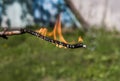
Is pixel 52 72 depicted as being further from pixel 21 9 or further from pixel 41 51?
pixel 21 9

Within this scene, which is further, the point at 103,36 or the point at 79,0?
the point at 79,0

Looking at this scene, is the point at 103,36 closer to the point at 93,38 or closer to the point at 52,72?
the point at 93,38

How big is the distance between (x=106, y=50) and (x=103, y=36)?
0.81 metres

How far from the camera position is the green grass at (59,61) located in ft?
19.2

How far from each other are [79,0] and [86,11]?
0.24 metres

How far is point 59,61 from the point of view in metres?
6.38

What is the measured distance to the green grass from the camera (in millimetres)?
5848

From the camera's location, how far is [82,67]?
6133mm

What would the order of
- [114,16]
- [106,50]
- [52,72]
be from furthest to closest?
[114,16], [106,50], [52,72]

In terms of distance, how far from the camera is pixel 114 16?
27.1 feet

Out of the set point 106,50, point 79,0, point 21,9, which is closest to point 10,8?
point 21,9

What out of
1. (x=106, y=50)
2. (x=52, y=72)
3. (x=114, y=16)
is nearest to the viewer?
(x=52, y=72)

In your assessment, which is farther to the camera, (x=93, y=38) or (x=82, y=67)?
(x=93, y=38)

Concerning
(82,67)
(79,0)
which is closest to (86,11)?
(79,0)
